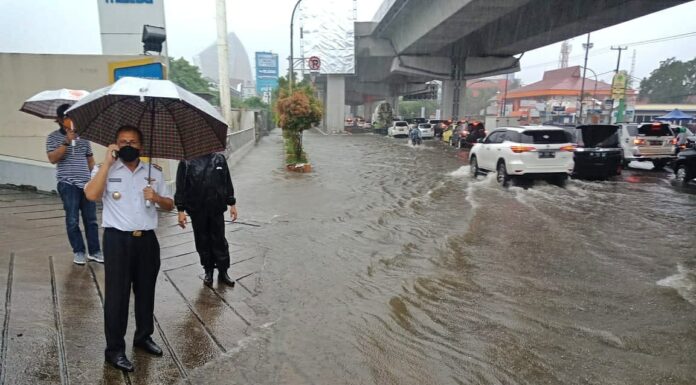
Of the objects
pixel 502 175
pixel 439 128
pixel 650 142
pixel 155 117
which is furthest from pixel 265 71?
pixel 155 117

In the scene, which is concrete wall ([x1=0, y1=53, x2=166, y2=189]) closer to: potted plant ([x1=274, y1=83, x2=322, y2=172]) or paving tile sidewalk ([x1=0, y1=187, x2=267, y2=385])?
paving tile sidewalk ([x1=0, y1=187, x2=267, y2=385])

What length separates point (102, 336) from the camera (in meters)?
3.73

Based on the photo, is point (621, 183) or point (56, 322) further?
point (621, 183)

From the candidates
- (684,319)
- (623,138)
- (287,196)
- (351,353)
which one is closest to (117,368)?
(351,353)

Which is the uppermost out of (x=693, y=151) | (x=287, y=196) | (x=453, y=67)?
(x=453, y=67)

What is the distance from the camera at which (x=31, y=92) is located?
27.5ft

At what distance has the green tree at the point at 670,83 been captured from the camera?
7350cm

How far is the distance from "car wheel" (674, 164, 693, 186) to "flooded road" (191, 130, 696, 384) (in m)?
2.55

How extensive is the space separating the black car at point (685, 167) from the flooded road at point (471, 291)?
97.7 inches

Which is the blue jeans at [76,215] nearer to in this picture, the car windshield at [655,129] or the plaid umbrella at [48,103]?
the plaid umbrella at [48,103]

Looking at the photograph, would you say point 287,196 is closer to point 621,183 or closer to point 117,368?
point 117,368

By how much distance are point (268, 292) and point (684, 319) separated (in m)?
4.19

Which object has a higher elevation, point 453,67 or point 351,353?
point 453,67

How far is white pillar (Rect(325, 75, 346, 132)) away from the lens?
159ft
